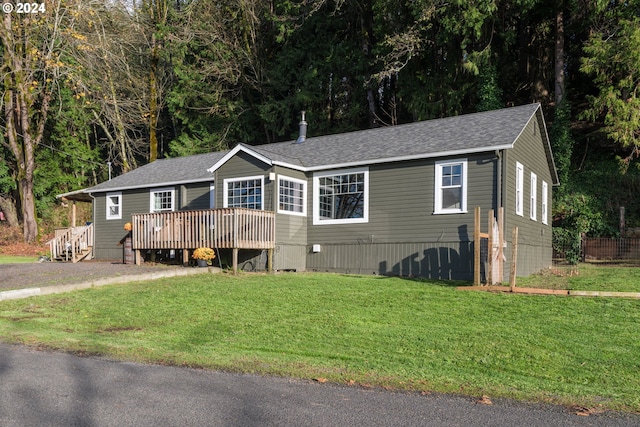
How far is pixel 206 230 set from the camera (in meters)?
16.3

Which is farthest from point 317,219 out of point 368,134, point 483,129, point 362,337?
point 362,337

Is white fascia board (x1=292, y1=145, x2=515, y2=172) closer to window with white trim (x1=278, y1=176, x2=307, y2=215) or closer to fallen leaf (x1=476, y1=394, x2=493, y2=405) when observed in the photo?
window with white trim (x1=278, y1=176, x2=307, y2=215)

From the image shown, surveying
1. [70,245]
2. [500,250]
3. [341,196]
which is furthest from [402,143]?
[70,245]

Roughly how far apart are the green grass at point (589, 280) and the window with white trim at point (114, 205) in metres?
16.3

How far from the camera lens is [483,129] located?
15.9 metres

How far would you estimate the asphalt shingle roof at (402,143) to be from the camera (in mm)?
15094

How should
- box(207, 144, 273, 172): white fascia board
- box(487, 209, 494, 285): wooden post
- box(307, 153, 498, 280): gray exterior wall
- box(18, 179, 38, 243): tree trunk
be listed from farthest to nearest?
box(18, 179, 38, 243): tree trunk < box(207, 144, 273, 172): white fascia board < box(307, 153, 498, 280): gray exterior wall < box(487, 209, 494, 285): wooden post

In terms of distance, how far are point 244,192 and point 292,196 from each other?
5.03ft

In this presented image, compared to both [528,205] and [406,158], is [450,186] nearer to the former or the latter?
[406,158]

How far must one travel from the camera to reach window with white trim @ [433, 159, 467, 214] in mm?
14938

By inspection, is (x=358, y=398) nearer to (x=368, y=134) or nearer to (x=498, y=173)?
(x=498, y=173)

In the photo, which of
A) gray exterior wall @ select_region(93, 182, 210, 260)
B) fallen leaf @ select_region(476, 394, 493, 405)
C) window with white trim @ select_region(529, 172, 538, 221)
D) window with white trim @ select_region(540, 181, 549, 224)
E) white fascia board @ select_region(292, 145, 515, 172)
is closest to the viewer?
fallen leaf @ select_region(476, 394, 493, 405)

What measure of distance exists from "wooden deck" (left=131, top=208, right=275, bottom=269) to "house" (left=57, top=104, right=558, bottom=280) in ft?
0.48

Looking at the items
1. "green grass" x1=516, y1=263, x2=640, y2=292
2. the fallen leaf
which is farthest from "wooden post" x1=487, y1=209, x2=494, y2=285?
the fallen leaf
